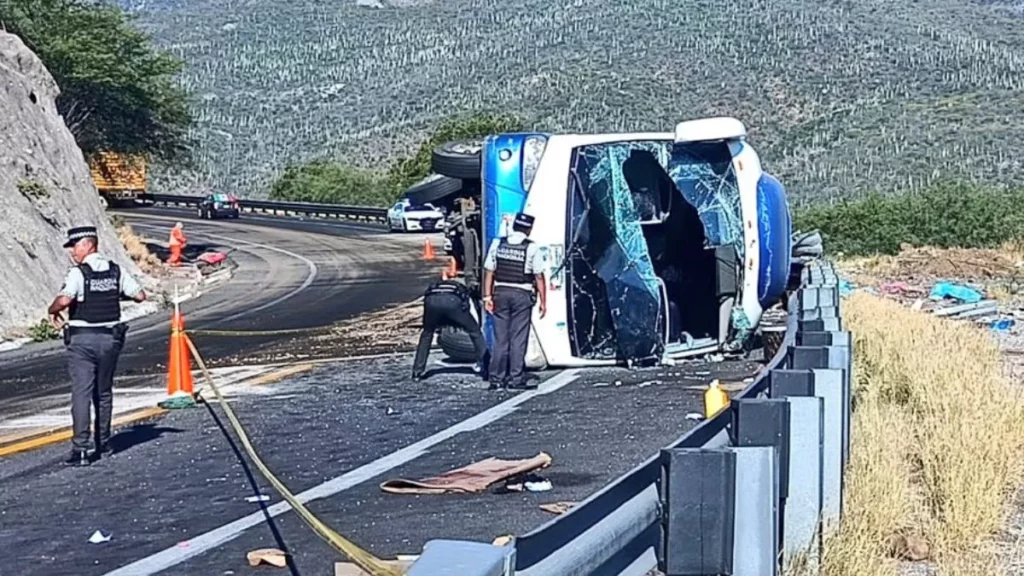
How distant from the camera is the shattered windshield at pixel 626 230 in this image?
13.9 metres

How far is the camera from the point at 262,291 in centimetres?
3041

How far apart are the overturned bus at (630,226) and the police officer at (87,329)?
165 inches

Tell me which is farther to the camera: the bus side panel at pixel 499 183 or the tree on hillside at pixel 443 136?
the tree on hillside at pixel 443 136

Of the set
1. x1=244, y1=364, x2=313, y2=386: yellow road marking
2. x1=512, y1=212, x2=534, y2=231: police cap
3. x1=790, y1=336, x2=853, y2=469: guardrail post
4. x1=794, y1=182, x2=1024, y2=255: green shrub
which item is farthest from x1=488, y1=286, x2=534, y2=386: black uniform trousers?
x1=794, y1=182, x2=1024, y2=255: green shrub

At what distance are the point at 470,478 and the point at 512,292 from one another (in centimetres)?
417

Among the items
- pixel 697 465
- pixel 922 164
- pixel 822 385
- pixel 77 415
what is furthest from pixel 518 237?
pixel 922 164

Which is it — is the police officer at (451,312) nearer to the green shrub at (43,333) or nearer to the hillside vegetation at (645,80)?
the green shrub at (43,333)

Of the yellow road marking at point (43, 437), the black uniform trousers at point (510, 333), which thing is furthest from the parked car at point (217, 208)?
the yellow road marking at point (43, 437)

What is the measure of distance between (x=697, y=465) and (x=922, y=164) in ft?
191

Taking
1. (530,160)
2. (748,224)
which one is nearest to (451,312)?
(530,160)

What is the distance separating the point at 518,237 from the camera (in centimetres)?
1314

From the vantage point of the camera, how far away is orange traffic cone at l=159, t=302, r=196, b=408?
1312 cm

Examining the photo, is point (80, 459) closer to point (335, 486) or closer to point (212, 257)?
point (335, 486)

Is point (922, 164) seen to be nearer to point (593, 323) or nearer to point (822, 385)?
point (593, 323)
